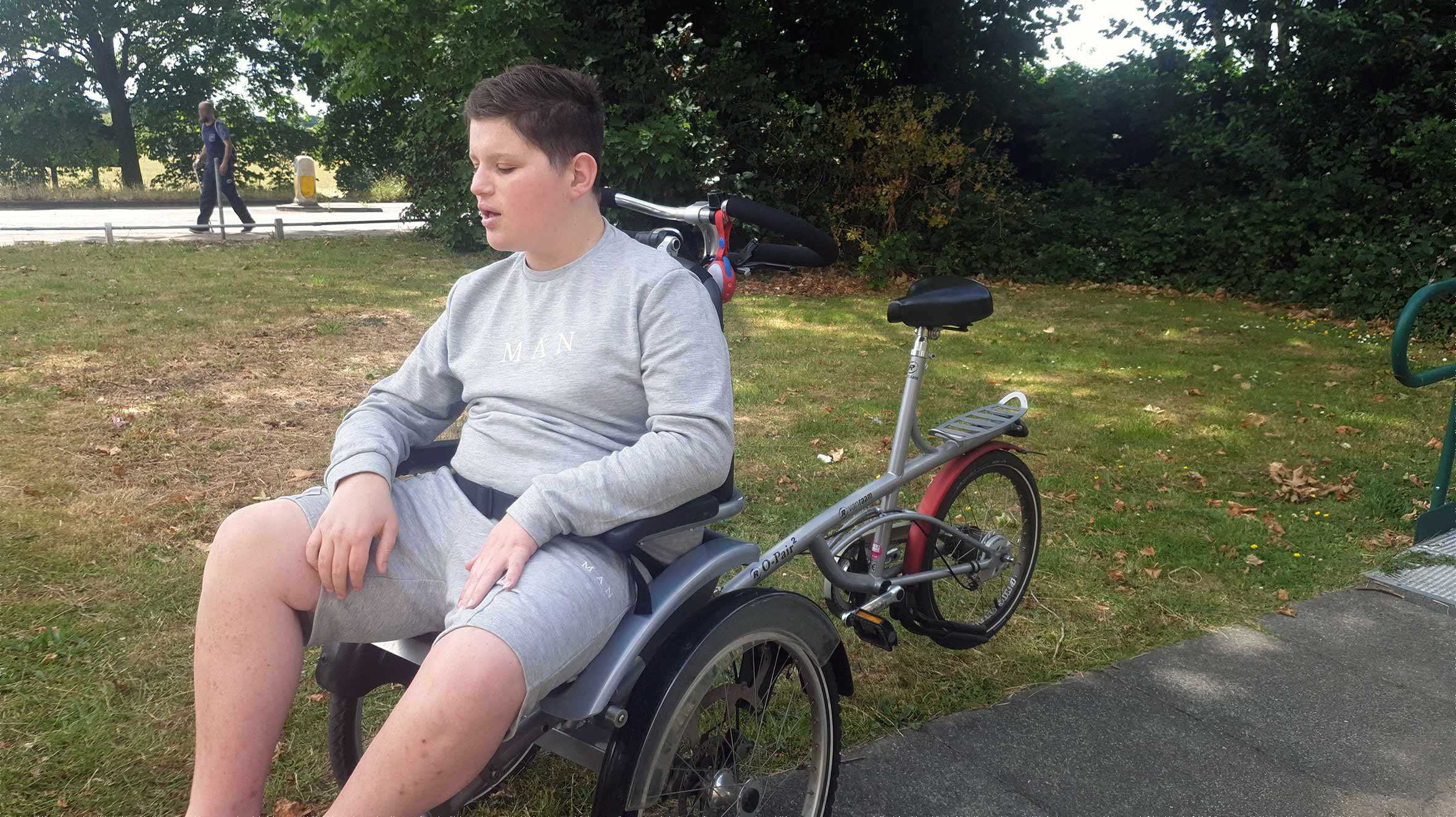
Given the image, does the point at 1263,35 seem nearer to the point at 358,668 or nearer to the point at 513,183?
the point at 513,183

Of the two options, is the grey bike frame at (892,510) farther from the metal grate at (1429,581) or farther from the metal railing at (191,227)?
the metal railing at (191,227)

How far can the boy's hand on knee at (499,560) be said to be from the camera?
5.32ft

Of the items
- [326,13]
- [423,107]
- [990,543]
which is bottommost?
[990,543]

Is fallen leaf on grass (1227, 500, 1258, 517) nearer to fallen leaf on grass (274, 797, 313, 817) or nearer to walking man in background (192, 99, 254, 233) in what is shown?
fallen leaf on grass (274, 797, 313, 817)

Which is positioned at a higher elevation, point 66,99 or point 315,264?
point 66,99

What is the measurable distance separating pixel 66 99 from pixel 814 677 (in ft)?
97.2

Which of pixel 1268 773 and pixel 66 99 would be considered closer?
pixel 1268 773

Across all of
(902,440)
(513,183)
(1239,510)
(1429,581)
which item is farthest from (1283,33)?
(513,183)

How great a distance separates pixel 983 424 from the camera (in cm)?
316

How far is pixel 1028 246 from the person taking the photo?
42.7ft

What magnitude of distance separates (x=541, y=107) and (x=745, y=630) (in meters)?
1.06

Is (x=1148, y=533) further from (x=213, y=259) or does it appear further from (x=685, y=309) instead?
(x=213, y=259)

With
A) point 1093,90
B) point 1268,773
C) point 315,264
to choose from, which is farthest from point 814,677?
point 1093,90

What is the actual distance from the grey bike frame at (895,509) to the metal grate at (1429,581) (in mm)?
1864
